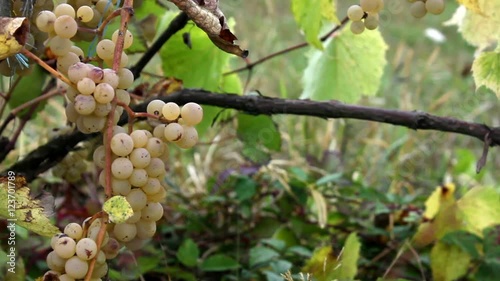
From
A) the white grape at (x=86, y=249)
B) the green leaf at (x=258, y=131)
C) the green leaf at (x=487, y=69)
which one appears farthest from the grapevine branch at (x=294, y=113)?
the white grape at (x=86, y=249)

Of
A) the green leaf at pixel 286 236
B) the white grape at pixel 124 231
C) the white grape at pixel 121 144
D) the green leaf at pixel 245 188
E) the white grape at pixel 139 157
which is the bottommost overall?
the green leaf at pixel 286 236

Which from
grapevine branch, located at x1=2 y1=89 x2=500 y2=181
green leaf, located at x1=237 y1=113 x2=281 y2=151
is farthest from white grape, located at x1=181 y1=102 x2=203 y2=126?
green leaf, located at x1=237 y1=113 x2=281 y2=151

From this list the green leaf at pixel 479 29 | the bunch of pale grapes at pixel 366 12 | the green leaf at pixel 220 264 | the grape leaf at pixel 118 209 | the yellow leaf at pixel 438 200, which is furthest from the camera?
the yellow leaf at pixel 438 200

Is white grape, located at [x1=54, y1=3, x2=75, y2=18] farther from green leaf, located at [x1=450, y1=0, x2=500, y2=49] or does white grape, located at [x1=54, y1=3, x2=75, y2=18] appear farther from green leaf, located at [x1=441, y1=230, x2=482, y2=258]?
green leaf, located at [x1=441, y1=230, x2=482, y2=258]

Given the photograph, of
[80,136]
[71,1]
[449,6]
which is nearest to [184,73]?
[80,136]

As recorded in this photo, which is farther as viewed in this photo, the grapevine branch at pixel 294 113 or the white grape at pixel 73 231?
the grapevine branch at pixel 294 113

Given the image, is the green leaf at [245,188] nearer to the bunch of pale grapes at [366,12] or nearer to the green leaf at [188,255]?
the green leaf at [188,255]

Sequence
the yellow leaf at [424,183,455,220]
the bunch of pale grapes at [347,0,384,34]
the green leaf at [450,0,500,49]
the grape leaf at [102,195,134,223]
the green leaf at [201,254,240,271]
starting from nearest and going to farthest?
the grape leaf at [102,195,134,223] < the bunch of pale grapes at [347,0,384,34] < the green leaf at [450,0,500,49] < the green leaf at [201,254,240,271] < the yellow leaf at [424,183,455,220]
